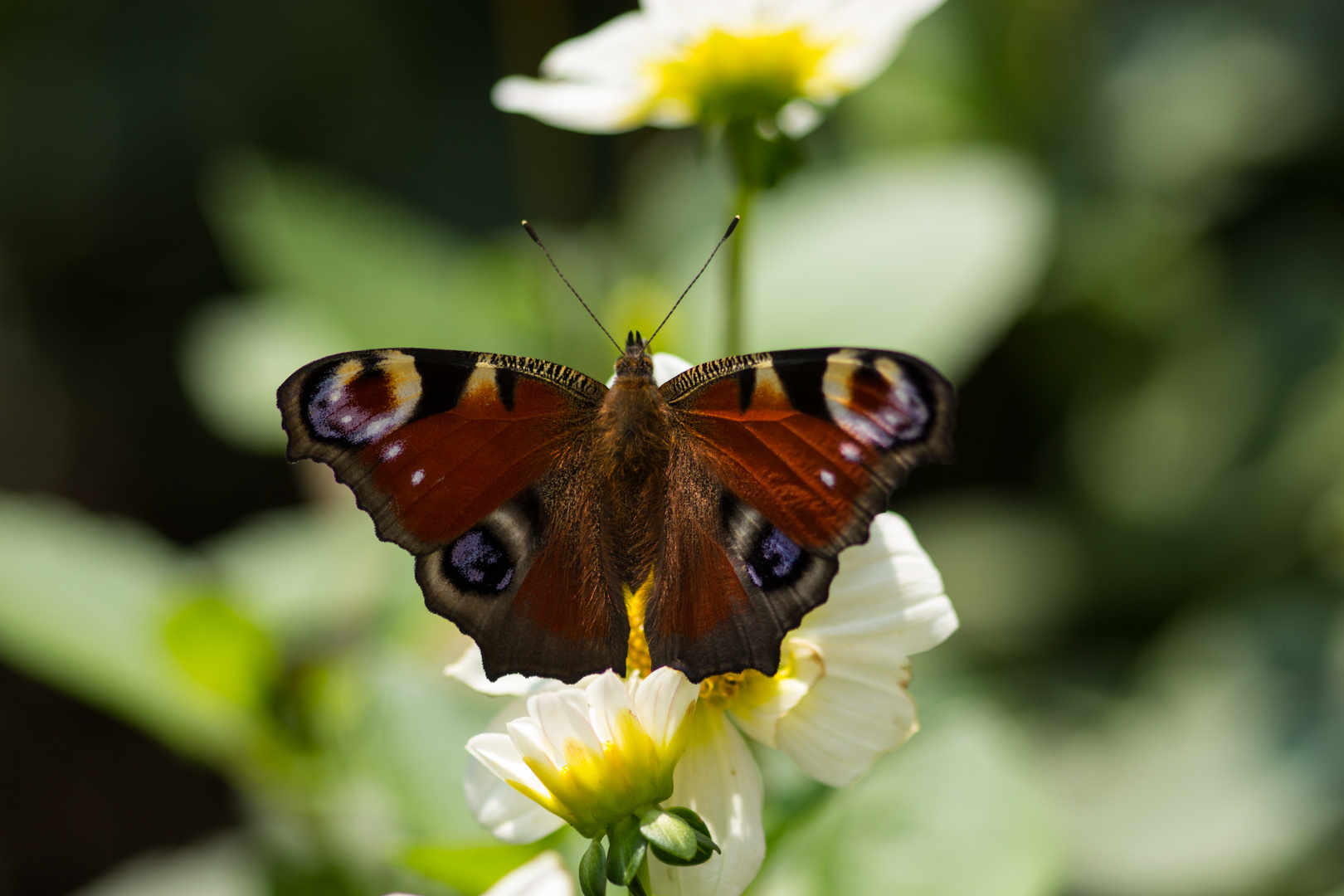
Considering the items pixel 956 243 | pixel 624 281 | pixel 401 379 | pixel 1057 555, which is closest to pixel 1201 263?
pixel 1057 555

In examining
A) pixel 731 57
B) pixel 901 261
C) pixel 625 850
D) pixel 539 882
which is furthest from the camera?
pixel 901 261

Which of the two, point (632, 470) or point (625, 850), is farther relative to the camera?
point (632, 470)

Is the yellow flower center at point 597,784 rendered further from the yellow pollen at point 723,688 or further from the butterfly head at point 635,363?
the butterfly head at point 635,363

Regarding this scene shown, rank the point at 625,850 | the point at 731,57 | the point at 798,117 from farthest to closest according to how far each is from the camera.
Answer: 1. the point at 798,117
2. the point at 731,57
3. the point at 625,850

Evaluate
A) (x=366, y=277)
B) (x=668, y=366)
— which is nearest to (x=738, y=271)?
(x=668, y=366)

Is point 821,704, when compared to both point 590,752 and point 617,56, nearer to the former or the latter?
point 590,752

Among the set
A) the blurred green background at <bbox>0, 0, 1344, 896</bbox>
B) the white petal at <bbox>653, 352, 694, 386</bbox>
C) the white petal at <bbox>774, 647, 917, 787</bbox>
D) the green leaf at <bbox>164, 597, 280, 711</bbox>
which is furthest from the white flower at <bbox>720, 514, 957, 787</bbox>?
the green leaf at <bbox>164, 597, 280, 711</bbox>

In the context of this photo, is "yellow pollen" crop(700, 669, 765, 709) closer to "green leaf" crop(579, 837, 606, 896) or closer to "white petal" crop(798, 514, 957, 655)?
"white petal" crop(798, 514, 957, 655)

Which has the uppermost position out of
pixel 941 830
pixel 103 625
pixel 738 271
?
pixel 738 271
